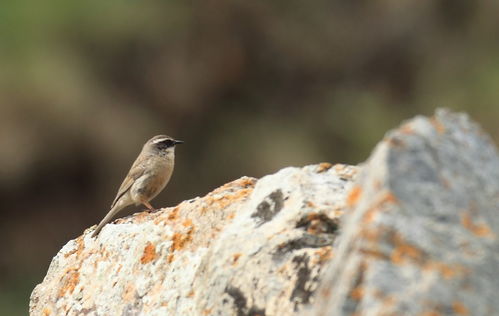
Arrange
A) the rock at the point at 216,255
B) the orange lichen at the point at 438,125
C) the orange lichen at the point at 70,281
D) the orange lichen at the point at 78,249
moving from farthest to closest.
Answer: the orange lichen at the point at 78,249 → the orange lichen at the point at 70,281 → the rock at the point at 216,255 → the orange lichen at the point at 438,125

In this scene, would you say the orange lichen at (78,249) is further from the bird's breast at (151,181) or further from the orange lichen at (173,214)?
the bird's breast at (151,181)

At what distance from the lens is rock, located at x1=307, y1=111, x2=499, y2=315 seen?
4.84 meters

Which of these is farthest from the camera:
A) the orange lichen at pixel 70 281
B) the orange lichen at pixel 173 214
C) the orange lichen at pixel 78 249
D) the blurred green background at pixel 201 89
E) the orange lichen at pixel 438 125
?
the blurred green background at pixel 201 89

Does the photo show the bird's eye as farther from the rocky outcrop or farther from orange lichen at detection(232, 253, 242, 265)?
orange lichen at detection(232, 253, 242, 265)

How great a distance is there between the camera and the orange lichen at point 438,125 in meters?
5.47

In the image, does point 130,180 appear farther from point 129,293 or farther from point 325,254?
point 325,254

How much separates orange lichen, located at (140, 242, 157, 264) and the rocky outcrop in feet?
0.06

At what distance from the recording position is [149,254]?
7.35 metres

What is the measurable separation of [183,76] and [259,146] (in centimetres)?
305

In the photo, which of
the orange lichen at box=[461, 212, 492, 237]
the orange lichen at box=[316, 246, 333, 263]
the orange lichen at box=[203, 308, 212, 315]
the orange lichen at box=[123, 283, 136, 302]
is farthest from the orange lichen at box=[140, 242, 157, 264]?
the orange lichen at box=[461, 212, 492, 237]

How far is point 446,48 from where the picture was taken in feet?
135

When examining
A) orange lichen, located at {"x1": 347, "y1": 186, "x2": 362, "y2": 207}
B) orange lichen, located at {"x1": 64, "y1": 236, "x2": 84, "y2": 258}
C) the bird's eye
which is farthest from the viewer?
the bird's eye

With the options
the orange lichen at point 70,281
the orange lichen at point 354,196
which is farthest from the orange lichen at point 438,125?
the orange lichen at point 70,281

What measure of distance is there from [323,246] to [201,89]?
29507mm
